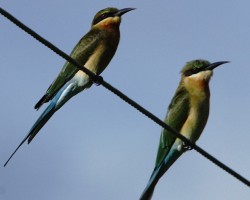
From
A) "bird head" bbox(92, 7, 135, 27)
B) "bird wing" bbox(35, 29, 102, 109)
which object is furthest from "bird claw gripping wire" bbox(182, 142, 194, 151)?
"bird head" bbox(92, 7, 135, 27)

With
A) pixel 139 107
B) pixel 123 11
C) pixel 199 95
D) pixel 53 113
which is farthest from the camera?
pixel 123 11

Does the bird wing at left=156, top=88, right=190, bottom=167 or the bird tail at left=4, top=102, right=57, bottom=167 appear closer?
the bird tail at left=4, top=102, right=57, bottom=167

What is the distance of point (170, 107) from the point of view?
20.5 feet

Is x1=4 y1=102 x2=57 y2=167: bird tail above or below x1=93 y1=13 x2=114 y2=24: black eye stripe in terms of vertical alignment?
below

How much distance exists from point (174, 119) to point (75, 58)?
866mm

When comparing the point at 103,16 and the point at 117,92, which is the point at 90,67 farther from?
the point at 117,92

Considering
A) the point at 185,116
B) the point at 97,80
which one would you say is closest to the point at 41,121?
the point at 97,80

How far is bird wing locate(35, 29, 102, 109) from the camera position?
5.80 m

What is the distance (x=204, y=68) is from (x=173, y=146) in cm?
73

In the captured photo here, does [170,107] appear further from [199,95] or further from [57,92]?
[57,92]

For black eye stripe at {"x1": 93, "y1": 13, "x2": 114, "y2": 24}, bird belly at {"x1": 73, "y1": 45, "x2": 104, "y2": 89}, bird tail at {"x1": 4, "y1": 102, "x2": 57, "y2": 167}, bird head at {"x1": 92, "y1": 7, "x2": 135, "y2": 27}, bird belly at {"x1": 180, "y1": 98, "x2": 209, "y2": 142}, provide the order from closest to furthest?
1. bird tail at {"x1": 4, "y1": 102, "x2": 57, "y2": 167}
2. bird belly at {"x1": 73, "y1": 45, "x2": 104, "y2": 89}
3. bird belly at {"x1": 180, "y1": 98, "x2": 209, "y2": 142}
4. bird head at {"x1": 92, "y1": 7, "x2": 135, "y2": 27}
5. black eye stripe at {"x1": 93, "y1": 13, "x2": 114, "y2": 24}

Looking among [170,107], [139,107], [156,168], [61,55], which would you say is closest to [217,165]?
[139,107]

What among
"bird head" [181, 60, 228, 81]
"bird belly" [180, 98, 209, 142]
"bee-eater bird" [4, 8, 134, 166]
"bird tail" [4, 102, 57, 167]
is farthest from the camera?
"bird head" [181, 60, 228, 81]

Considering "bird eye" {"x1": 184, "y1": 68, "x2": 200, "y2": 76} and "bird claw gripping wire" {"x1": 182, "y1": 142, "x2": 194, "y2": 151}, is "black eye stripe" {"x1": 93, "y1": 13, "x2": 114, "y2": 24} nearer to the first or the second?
"bird eye" {"x1": 184, "y1": 68, "x2": 200, "y2": 76}
